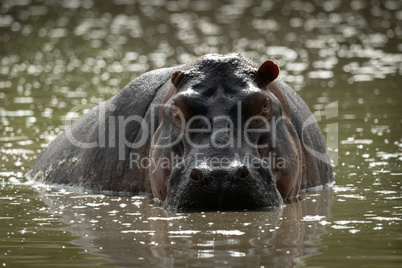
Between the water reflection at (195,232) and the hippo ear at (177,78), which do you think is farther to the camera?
the hippo ear at (177,78)

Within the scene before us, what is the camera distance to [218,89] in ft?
25.9

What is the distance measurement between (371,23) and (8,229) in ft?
71.6

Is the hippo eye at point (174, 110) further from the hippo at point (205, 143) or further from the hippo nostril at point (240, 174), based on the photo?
the hippo nostril at point (240, 174)

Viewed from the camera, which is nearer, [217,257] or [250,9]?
[217,257]

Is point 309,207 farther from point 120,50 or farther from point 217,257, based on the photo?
point 120,50

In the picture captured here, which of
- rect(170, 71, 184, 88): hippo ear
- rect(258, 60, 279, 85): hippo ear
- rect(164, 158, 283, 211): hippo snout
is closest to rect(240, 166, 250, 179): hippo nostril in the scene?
rect(164, 158, 283, 211): hippo snout

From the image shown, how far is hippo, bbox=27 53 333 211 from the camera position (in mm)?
7492

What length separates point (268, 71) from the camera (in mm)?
8148

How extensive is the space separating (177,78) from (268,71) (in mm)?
772

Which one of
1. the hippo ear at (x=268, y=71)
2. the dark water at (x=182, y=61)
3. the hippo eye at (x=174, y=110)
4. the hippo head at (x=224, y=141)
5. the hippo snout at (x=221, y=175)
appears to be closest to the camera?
the dark water at (x=182, y=61)

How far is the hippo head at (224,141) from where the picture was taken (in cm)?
742

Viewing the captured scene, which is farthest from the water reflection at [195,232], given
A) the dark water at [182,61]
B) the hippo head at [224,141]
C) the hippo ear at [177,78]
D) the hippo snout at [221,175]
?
the hippo ear at [177,78]

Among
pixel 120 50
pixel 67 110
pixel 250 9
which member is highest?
pixel 250 9

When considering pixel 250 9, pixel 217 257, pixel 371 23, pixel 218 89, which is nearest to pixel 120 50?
pixel 371 23
